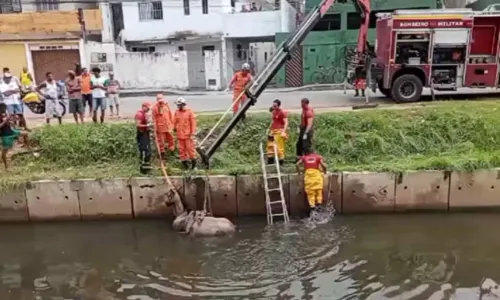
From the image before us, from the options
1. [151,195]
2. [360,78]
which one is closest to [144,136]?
[151,195]

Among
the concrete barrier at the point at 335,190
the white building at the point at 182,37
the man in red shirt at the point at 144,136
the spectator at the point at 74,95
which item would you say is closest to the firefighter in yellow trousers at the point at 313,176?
the concrete barrier at the point at 335,190

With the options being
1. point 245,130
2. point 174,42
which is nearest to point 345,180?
point 245,130

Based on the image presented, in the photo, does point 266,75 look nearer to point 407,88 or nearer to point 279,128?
point 279,128

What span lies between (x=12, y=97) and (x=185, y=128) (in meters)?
5.41

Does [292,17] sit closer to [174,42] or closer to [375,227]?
[174,42]

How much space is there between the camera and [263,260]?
948 cm

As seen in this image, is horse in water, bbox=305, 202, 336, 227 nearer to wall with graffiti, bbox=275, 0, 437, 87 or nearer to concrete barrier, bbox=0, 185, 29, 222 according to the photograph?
concrete barrier, bbox=0, 185, 29, 222

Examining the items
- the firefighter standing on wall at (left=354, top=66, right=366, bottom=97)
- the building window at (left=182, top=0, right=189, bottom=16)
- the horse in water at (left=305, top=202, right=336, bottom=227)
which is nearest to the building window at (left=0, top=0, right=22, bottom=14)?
the building window at (left=182, top=0, right=189, bottom=16)

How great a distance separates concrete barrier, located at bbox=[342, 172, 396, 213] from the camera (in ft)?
37.9

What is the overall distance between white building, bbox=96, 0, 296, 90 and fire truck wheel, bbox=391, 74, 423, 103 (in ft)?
42.5

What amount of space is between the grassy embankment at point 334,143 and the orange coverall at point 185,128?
612 mm

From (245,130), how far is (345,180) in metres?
3.13

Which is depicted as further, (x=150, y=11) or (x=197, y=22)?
(x=150, y=11)

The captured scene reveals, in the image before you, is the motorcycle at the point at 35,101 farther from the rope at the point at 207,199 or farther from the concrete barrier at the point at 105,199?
the rope at the point at 207,199
